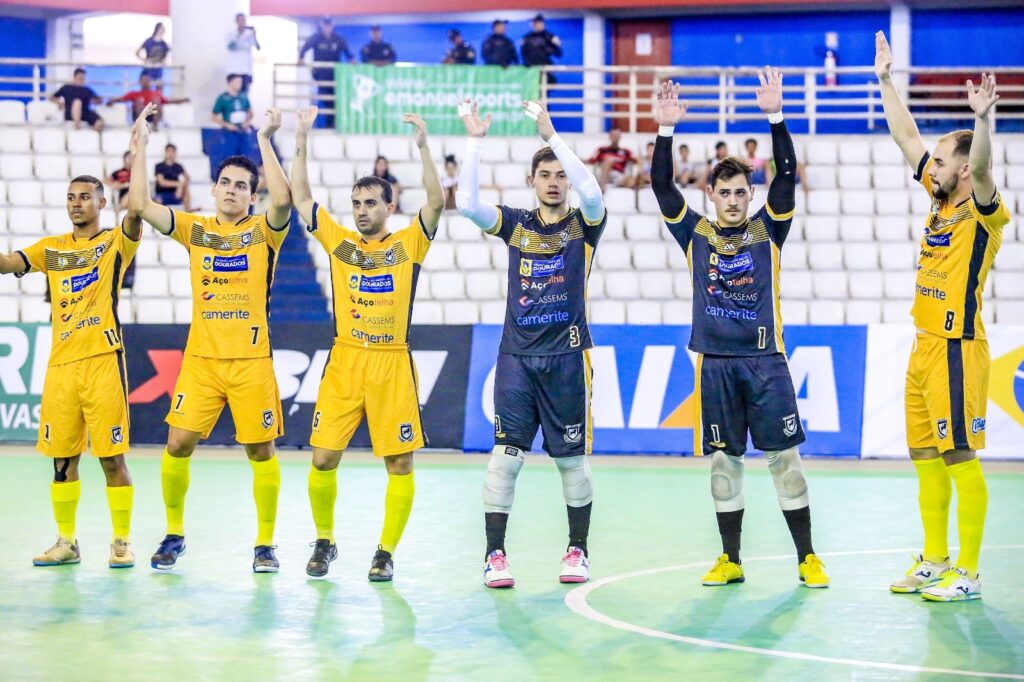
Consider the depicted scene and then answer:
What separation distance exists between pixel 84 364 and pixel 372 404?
1774mm

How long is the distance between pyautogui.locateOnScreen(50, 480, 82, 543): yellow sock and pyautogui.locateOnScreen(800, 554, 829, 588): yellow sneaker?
4302 mm

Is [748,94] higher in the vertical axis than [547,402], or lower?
higher

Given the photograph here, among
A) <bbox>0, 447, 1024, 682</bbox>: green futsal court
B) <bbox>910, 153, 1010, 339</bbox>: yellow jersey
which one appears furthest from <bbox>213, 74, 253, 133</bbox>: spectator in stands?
<bbox>910, 153, 1010, 339</bbox>: yellow jersey

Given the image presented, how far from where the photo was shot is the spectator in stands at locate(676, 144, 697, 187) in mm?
20359

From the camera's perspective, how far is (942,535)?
775cm

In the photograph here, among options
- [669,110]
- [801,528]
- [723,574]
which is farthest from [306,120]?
[801,528]

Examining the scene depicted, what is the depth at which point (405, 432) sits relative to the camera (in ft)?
26.2

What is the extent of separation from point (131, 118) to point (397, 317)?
52.1 feet

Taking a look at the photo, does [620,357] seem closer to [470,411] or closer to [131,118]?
[470,411]

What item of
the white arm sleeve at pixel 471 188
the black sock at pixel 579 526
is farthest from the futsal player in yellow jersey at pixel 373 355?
the black sock at pixel 579 526

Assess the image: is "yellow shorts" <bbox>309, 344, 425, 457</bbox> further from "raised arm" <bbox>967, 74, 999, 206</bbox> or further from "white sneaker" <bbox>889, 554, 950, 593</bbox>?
"raised arm" <bbox>967, 74, 999, 206</bbox>

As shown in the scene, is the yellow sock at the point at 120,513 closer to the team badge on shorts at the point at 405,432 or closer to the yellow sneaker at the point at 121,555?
the yellow sneaker at the point at 121,555

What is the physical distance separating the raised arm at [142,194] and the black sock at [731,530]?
3671 millimetres

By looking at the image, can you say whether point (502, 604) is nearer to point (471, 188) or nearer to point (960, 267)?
point (471, 188)
